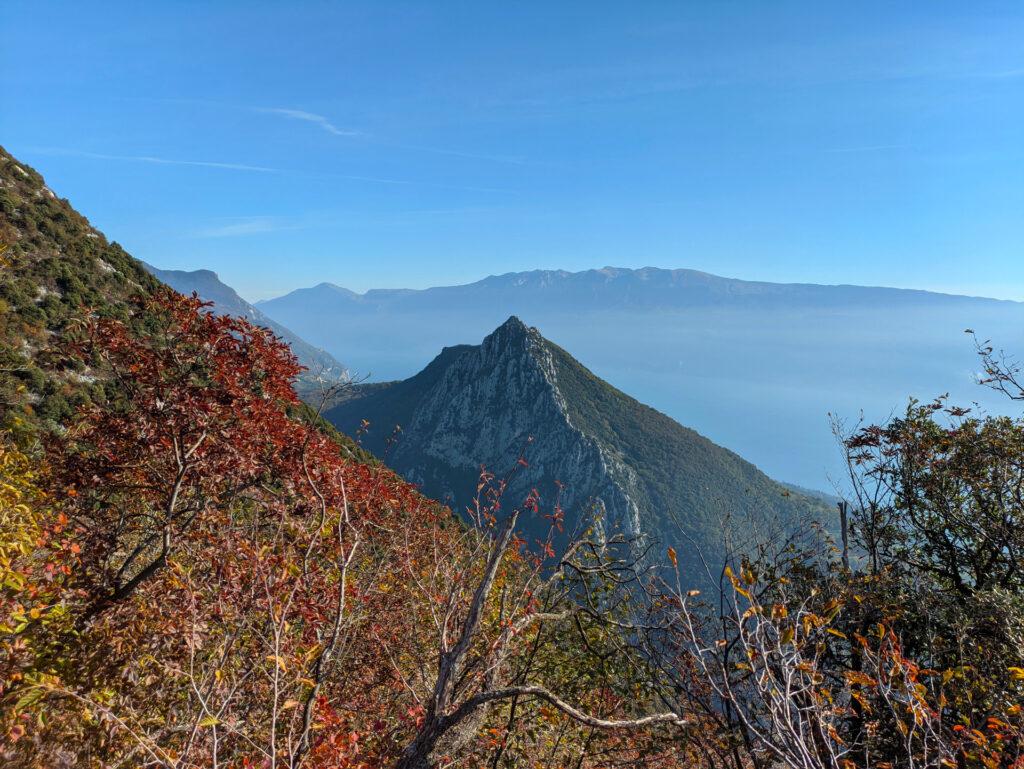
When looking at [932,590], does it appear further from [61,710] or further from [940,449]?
[61,710]

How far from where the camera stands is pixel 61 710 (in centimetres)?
456

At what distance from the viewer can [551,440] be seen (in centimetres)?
11700

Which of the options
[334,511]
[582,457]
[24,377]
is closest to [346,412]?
[582,457]

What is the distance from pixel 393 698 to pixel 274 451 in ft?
14.6

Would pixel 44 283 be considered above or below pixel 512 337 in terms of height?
below

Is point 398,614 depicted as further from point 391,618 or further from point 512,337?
point 512,337

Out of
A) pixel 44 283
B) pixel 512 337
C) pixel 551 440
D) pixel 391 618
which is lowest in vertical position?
pixel 551 440

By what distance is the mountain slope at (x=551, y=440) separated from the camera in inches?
4139

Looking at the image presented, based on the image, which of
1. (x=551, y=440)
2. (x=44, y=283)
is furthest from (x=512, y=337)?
(x=44, y=283)

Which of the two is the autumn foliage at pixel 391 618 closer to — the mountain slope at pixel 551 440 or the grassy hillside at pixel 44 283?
the grassy hillside at pixel 44 283

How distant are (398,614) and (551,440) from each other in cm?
10821

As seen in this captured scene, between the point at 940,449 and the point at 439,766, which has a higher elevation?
the point at 940,449

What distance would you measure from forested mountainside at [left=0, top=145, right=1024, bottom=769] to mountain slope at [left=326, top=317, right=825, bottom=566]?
276ft

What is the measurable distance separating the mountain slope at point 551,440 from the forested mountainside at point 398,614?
84.0 metres
